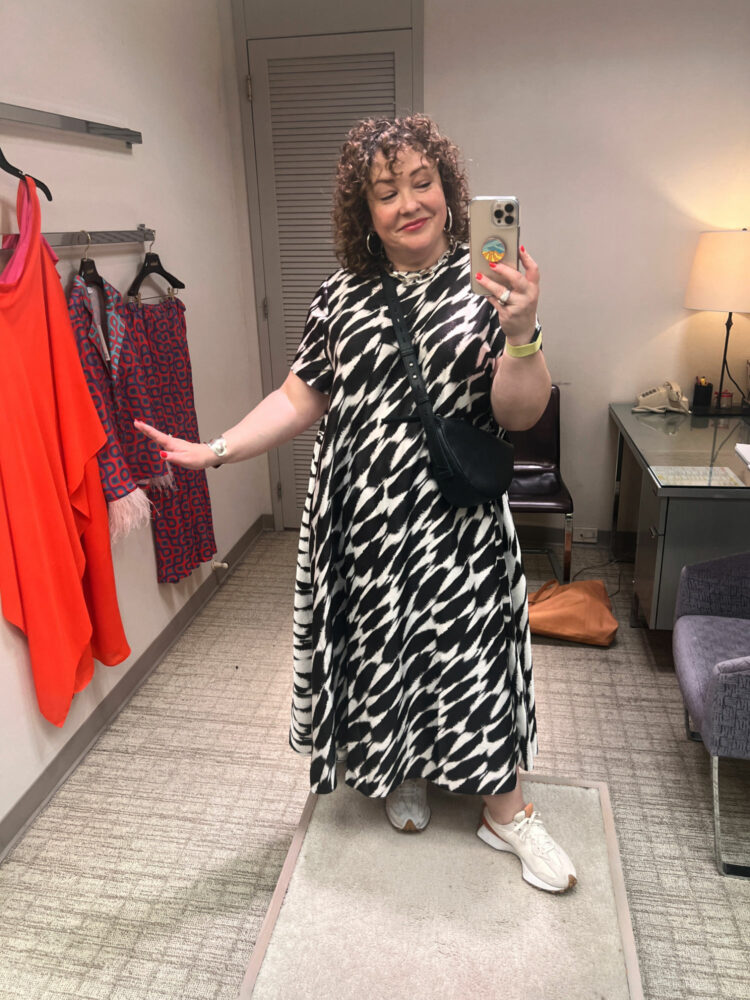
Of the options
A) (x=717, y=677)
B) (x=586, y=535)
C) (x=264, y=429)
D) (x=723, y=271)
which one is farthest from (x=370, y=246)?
(x=586, y=535)

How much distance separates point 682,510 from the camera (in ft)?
7.83

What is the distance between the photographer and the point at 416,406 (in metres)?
1.33

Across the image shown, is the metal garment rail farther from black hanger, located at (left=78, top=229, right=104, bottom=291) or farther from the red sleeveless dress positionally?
black hanger, located at (left=78, top=229, right=104, bottom=291)

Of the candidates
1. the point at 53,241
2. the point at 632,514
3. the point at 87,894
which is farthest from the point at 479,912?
the point at 632,514

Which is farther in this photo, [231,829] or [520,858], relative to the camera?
[231,829]

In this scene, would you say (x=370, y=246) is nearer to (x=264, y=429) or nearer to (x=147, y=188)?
(x=264, y=429)

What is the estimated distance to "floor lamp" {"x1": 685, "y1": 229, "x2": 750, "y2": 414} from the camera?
2.87 m

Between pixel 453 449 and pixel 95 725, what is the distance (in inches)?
64.1

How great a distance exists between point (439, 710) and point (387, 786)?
0.64 feet

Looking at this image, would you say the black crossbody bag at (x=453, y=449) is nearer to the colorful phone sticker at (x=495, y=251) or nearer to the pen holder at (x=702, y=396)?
the colorful phone sticker at (x=495, y=251)

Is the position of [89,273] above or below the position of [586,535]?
above

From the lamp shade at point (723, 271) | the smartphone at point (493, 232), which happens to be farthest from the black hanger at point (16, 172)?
the lamp shade at point (723, 271)

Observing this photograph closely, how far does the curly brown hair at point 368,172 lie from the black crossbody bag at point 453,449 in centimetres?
12

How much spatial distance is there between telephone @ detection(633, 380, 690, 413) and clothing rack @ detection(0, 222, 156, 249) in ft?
6.82
